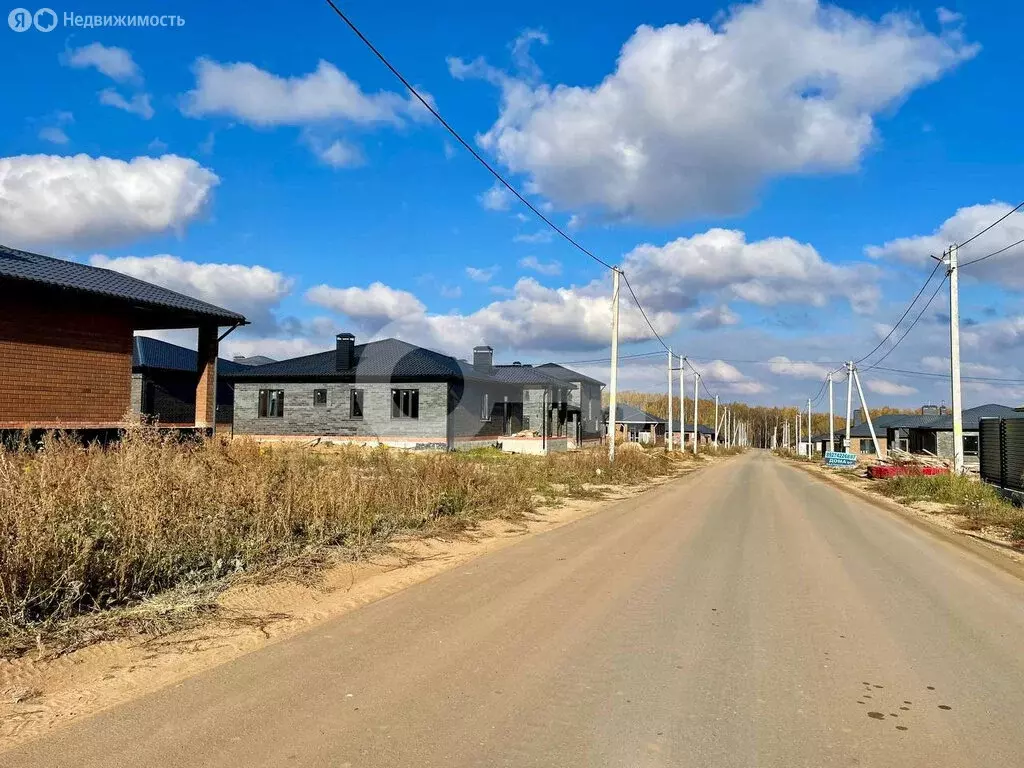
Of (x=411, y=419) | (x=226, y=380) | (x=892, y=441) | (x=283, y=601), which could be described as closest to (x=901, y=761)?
(x=283, y=601)

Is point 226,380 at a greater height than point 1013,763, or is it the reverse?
point 226,380

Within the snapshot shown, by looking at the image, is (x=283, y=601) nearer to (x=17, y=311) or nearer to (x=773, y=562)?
(x=773, y=562)

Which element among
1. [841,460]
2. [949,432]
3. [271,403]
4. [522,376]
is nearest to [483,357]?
[522,376]

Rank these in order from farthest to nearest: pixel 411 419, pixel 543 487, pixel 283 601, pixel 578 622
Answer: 1. pixel 411 419
2. pixel 543 487
3. pixel 283 601
4. pixel 578 622

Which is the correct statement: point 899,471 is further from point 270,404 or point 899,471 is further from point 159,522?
point 270,404

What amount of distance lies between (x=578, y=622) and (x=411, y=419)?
2910 cm

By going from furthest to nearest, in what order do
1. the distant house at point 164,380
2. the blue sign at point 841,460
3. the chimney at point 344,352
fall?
the blue sign at point 841,460 → the chimney at point 344,352 → the distant house at point 164,380

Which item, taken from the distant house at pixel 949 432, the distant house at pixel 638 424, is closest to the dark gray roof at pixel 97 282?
the distant house at pixel 949 432

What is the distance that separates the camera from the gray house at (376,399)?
34.0m

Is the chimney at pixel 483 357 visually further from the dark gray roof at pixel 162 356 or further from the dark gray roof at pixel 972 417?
the dark gray roof at pixel 972 417

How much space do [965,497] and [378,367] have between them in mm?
25687

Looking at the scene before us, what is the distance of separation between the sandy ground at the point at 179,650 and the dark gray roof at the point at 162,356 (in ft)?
93.2

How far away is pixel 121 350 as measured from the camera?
54.7 ft

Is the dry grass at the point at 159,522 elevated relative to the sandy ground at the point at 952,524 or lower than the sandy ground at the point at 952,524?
elevated
